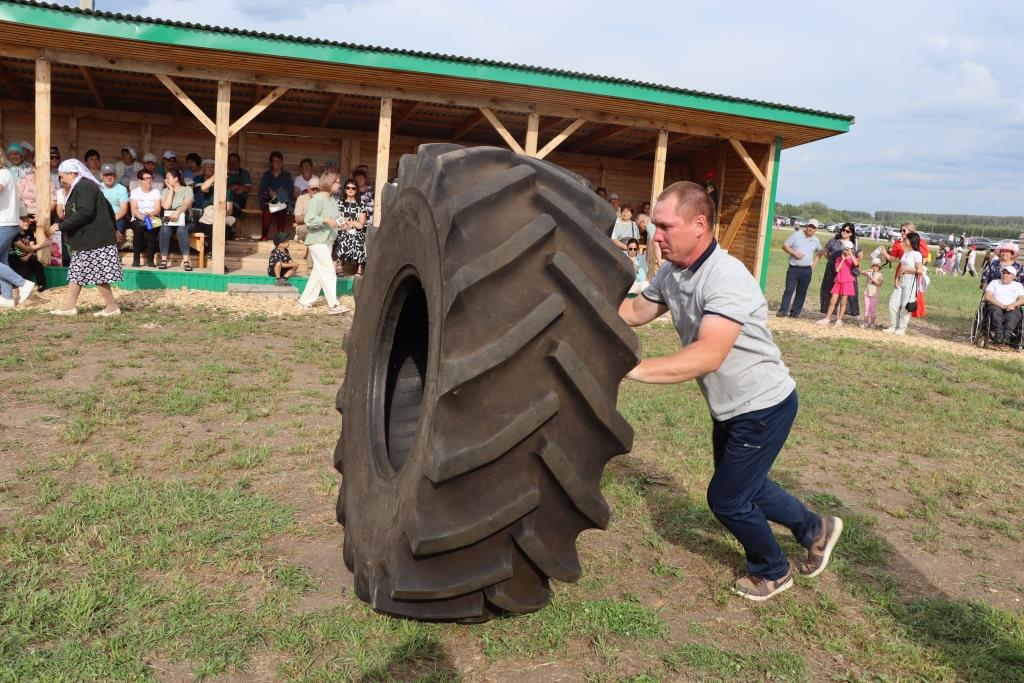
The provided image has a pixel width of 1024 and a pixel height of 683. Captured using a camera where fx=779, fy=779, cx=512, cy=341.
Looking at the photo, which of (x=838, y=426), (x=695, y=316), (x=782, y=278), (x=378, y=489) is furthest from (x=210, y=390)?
(x=782, y=278)

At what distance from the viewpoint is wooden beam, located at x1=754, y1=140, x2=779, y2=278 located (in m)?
15.9

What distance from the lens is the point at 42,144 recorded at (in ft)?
37.0

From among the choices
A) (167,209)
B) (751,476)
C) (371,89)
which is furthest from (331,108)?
(751,476)

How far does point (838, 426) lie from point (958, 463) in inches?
40.6

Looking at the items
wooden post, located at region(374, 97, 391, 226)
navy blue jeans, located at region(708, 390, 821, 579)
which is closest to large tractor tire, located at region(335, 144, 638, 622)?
navy blue jeans, located at region(708, 390, 821, 579)

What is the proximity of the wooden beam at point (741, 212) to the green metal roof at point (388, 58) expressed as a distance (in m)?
2.29

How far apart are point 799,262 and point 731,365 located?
11676 millimetres

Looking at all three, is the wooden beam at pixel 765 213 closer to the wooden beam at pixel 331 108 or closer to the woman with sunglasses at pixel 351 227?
the woman with sunglasses at pixel 351 227

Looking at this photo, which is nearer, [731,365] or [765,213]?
[731,365]

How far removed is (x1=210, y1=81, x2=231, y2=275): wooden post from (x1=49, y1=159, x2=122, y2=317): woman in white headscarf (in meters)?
3.11

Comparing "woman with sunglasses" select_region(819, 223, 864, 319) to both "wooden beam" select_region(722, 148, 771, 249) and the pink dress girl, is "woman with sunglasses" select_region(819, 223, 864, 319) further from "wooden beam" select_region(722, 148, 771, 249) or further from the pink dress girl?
"wooden beam" select_region(722, 148, 771, 249)

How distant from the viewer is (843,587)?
3623mm

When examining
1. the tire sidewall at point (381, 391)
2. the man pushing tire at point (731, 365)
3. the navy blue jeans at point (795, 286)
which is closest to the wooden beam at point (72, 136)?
the navy blue jeans at point (795, 286)

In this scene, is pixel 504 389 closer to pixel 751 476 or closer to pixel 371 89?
pixel 751 476
